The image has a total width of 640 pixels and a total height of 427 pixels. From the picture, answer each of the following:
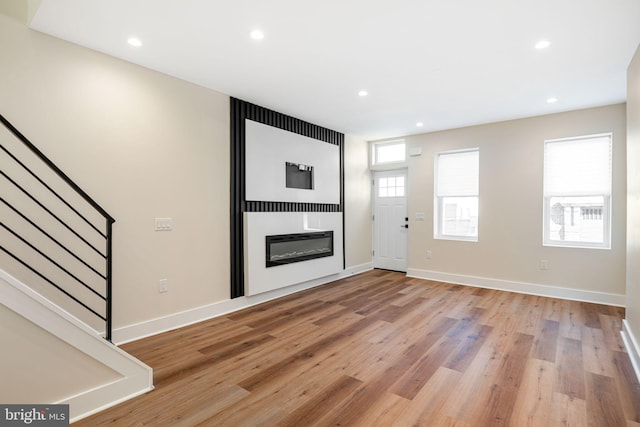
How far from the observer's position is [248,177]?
13.8 ft

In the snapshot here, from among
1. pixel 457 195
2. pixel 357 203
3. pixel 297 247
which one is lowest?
pixel 297 247

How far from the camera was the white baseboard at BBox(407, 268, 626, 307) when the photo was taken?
434 centimetres

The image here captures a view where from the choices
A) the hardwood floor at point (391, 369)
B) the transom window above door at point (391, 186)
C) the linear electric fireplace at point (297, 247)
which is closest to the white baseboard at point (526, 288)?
the hardwood floor at point (391, 369)

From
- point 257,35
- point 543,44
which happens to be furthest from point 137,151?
point 543,44

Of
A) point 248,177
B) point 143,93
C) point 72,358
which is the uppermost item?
point 143,93

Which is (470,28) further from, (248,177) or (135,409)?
(135,409)

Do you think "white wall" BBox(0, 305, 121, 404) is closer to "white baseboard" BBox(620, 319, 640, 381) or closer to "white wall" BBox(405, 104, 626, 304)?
"white baseboard" BBox(620, 319, 640, 381)

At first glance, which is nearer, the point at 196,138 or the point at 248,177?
the point at 196,138

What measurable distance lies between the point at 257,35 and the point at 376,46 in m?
1.05

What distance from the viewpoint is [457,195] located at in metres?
5.64

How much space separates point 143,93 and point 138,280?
1917mm

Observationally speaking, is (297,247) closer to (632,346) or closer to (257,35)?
(257,35)

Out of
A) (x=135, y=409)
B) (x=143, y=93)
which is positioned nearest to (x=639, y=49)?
(x=143, y=93)

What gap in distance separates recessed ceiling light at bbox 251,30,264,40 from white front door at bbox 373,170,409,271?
4358mm
